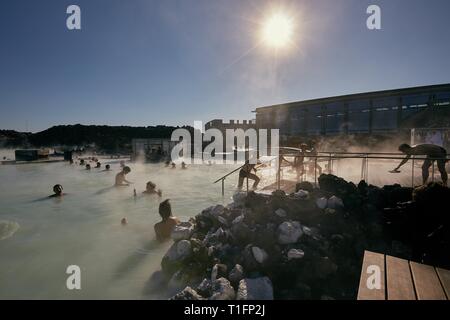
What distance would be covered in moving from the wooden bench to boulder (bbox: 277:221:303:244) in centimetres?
147

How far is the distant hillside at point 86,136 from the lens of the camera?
48.4 m

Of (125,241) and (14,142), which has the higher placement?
(14,142)

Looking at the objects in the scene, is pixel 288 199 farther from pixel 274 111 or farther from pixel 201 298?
pixel 274 111

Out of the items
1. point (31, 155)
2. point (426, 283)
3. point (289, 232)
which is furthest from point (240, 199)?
point (31, 155)

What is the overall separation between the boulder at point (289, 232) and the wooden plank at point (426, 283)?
184cm

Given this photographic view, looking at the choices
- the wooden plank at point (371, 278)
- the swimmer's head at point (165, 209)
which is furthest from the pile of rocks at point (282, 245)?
the swimmer's head at point (165, 209)

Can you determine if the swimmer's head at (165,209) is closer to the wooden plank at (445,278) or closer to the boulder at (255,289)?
the boulder at (255,289)

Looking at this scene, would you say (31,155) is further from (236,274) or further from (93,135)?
(236,274)

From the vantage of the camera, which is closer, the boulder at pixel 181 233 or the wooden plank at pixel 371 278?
the wooden plank at pixel 371 278

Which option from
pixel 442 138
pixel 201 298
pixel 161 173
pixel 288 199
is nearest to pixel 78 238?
pixel 201 298

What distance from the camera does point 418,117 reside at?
83.3ft

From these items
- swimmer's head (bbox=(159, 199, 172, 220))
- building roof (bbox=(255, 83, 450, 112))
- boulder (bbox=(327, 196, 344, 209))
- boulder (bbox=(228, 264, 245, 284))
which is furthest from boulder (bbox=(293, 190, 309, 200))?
building roof (bbox=(255, 83, 450, 112))
